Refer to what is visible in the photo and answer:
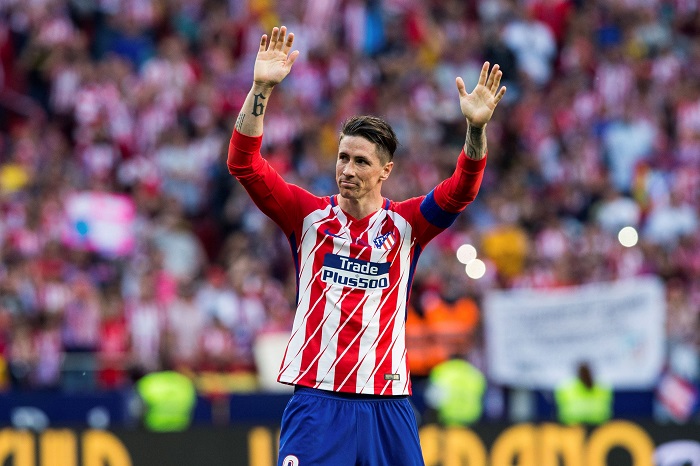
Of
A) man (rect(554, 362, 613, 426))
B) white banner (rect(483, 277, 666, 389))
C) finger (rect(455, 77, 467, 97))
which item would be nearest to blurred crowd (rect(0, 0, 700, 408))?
white banner (rect(483, 277, 666, 389))

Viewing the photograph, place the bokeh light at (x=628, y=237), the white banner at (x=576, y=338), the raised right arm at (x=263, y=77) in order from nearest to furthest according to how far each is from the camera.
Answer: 1. the raised right arm at (x=263, y=77)
2. the white banner at (x=576, y=338)
3. the bokeh light at (x=628, y=237)

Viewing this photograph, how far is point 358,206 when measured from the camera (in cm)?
643

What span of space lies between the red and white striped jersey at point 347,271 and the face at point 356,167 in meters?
0.18

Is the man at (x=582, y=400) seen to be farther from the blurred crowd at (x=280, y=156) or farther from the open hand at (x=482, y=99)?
the open hand at (x=482, y=99)

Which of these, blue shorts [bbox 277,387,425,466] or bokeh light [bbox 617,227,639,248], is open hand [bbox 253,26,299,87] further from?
bokeh light [bbox 617,227,639,248]

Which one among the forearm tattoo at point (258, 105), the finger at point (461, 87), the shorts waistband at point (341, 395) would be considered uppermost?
the finger at point (461, 87)

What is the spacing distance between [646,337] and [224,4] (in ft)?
26.5

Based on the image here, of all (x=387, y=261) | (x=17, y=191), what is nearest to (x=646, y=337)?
(x=17, y=191)

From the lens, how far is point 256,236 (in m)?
16.6

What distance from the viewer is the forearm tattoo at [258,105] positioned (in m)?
6.23

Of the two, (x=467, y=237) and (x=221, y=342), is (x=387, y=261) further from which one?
(x=467, y=237)

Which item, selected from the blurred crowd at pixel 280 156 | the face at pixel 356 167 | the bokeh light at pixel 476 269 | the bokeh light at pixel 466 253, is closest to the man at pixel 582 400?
the blurred crowd at pixel 280 156

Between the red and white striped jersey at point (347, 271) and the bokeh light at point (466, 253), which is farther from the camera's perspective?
the bokeh light at point (466, 253)

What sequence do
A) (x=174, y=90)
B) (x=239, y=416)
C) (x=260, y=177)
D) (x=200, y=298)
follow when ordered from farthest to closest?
1. (x=174, y=90)
2. (x=200, y=298)
3. (x=239, y=416)
4. (x=260, y=177)
